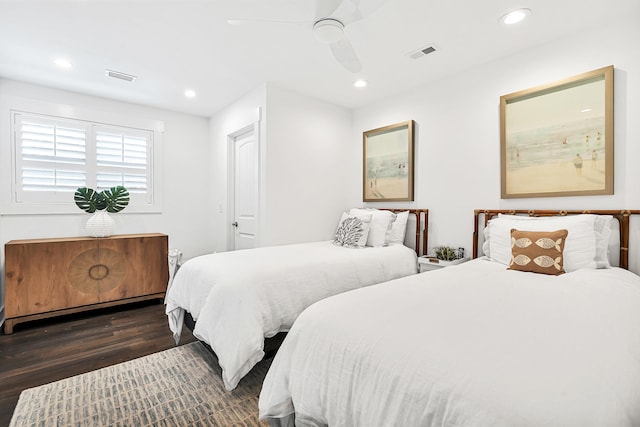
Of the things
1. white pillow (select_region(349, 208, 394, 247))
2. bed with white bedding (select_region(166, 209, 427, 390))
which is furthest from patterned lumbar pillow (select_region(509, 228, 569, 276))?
white pillow (select_region(349, 208, 394, 247))

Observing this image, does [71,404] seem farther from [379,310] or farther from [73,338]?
[379,310]

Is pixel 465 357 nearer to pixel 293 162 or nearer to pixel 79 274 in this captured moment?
pixel 293 162

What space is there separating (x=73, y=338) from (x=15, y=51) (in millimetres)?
2535

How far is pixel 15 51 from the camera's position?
263cm

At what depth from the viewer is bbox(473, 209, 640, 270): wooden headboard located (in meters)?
2.07

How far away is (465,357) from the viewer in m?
0.91

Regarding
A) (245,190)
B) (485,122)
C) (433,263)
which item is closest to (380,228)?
(433,263)

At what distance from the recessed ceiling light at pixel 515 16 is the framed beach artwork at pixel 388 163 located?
129cm

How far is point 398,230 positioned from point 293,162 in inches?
55.5

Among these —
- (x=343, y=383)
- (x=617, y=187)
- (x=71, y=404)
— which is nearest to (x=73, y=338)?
(x=71, y=404)

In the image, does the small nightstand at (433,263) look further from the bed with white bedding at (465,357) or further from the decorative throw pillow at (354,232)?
the bed with white bedding at (465,357)

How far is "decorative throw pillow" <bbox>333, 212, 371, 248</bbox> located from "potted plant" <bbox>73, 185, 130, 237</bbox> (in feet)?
8.45

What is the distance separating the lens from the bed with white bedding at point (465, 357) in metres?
0.75

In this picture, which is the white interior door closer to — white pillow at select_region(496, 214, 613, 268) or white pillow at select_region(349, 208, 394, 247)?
white pillow at select_region(349, 208, 394, 247)
